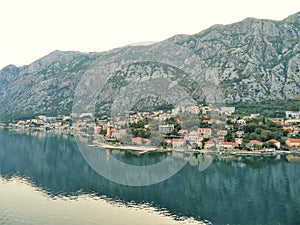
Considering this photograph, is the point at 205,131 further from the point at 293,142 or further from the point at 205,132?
the point at 293,142

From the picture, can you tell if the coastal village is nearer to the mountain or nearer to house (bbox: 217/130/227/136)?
house (bbox: 217/130/227/136)

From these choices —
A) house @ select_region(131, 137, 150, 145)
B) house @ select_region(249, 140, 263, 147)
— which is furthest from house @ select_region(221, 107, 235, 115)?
house @ select_region(131, 137, 150, 145)

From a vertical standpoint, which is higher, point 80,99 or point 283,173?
point 80,99

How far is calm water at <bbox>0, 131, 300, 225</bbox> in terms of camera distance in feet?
44.0

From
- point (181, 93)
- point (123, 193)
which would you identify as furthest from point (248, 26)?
point (123, 193)

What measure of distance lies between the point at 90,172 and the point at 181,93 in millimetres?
30606

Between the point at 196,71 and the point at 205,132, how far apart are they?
24632 millimetres

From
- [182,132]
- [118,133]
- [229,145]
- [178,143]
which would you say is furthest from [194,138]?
[118,133]

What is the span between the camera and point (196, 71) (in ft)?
185

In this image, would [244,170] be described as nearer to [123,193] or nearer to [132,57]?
[123,193]

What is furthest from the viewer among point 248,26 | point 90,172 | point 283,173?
point 248,26

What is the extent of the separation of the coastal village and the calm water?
17.7ft

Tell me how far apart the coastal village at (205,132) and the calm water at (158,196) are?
5.41m

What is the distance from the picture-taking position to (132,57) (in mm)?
70562
